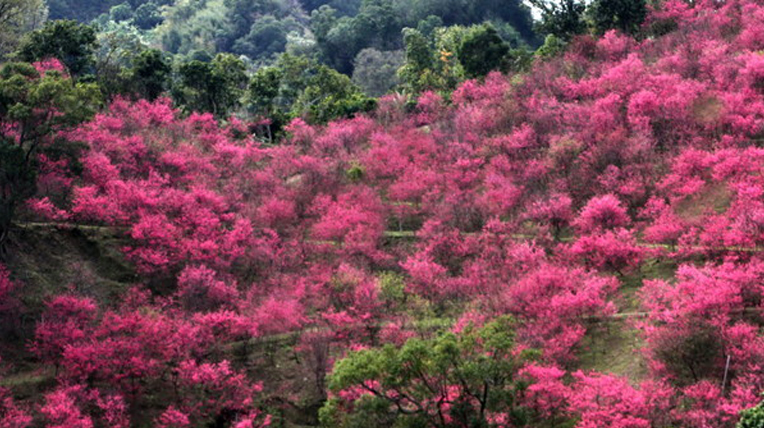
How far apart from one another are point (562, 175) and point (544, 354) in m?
16.1

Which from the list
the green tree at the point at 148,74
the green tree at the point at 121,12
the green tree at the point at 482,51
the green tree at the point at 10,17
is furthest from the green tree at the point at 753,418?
the green tree at the point at 121,12

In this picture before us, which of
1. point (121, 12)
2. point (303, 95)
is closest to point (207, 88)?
point (303, 95)

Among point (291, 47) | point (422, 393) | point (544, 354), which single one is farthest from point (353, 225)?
point (291, 47)

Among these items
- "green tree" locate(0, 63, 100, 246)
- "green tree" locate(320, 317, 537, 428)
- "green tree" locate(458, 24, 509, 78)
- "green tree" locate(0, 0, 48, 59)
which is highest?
"green tree" locate(458, 24, 509, 78)

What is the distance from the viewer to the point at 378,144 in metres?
52.2

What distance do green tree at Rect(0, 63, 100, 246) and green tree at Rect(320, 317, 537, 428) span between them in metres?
17.6

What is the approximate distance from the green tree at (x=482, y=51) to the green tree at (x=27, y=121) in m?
31.1

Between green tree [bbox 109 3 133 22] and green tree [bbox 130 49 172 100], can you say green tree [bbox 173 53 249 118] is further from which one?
green tree [bbox 109 3 133 22]

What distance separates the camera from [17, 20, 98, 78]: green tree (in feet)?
171

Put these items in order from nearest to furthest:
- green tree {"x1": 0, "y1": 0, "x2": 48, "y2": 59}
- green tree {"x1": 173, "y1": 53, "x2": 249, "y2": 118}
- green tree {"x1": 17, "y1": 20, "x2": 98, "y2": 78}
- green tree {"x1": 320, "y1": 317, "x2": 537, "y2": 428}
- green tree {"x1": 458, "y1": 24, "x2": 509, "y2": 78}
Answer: green tree {"x1": 320, "y1": 317, "x2": 537, "y2": 428} < green tree {"x1": 17, "y1": 20, "x2": 98, "y2": 78} < green tree {"x1": 0, "y1": 0, "x2": 48, "y2": 59} < green tree {"x1": 173, "y1": 53, "x2": 249, "y2": 118} < green tree {"x1": 458, "y1": 24, "x2": 509, "y2": 78}

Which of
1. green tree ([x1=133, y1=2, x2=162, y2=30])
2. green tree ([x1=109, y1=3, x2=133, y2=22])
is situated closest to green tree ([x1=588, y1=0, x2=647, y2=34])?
green tree ([x1=133, y1=2, x2=162, y2=30])

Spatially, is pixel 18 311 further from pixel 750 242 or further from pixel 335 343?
pixel 750 242

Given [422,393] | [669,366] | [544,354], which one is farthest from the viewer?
[544,354]

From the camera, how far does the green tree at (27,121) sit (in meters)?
33.6
